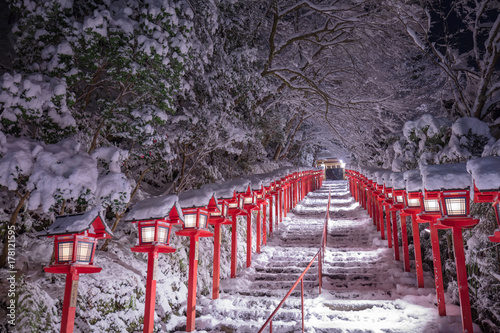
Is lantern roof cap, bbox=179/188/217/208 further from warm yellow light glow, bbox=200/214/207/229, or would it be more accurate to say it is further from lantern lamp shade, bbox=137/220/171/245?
lantern lamp shade, bbox=137/220/171/245

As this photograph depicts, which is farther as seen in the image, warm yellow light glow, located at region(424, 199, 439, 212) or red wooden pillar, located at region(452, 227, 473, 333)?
warm yellow light glow, located at region(424, 199, 439, 212)

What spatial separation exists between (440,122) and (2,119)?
10.1 m

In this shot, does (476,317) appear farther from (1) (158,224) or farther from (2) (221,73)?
(2) (221,73)

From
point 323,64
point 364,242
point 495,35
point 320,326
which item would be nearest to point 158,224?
point 320,326

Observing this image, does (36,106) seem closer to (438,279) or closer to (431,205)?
(431,205)

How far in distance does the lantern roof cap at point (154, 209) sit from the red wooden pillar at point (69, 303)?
1.53m

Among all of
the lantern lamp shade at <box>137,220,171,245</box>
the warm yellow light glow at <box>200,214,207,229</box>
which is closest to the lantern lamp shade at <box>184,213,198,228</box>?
the warm yellow light glow at <box>200,214,207,229</box>

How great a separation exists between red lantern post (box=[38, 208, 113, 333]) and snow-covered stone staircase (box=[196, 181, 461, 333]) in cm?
342

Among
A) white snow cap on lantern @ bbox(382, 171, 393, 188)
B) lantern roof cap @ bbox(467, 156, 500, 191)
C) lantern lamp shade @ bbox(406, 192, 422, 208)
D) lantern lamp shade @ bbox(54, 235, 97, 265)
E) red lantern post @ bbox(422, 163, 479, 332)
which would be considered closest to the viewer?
lantern lamp shade @ bbox(54, 235, 97, 265)

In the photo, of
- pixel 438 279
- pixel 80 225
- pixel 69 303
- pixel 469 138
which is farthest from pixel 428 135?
pixel 69 303

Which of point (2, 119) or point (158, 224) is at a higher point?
point (2, 119)

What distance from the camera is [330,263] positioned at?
10555mm

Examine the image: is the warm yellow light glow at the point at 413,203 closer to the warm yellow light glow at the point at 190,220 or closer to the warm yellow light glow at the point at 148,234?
the warm yellow light glow at the point at 190,220

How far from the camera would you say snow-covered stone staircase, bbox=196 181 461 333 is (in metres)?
6.53
